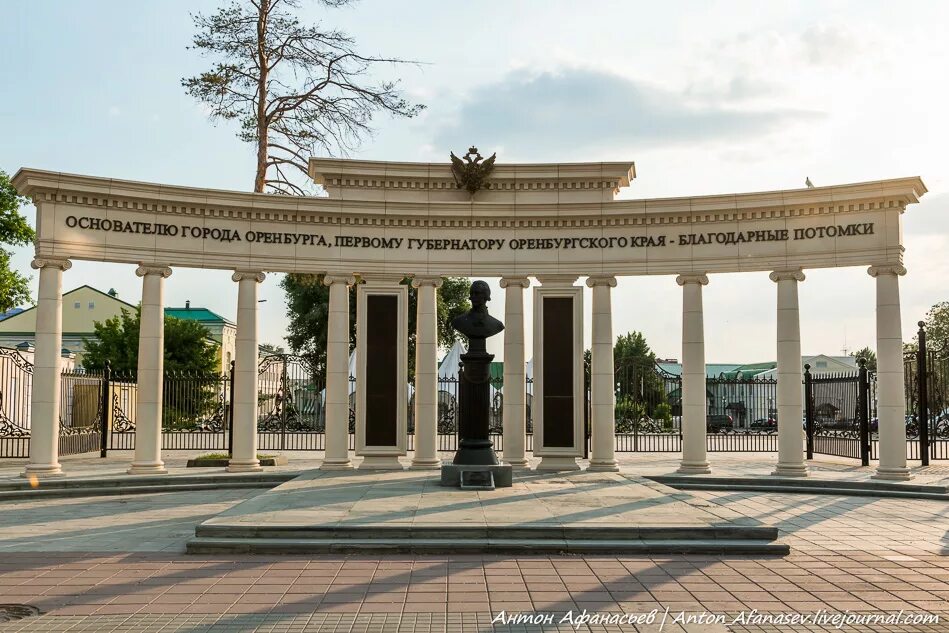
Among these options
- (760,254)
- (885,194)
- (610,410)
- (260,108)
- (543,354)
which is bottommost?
(610,410)

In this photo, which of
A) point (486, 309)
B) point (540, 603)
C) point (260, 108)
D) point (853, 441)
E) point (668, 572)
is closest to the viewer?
point (540, 603)

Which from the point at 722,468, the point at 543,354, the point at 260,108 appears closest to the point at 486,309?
the point at 543,354

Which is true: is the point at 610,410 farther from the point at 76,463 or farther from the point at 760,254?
the point at 76,463

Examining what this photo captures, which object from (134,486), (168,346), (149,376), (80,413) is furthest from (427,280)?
(168,346)

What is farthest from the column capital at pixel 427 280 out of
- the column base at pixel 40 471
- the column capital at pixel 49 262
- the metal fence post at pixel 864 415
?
the metal fence post at pixel 864 415

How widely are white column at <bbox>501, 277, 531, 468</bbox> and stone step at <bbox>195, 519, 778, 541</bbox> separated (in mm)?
9088

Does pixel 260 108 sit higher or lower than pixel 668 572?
higher

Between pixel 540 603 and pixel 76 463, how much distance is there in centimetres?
1841

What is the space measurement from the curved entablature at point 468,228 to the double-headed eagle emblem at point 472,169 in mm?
388

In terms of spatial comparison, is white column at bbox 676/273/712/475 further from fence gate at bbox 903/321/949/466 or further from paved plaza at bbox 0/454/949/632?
fence gate at bbox 903/321/949/466

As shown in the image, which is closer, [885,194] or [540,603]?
[540,603]

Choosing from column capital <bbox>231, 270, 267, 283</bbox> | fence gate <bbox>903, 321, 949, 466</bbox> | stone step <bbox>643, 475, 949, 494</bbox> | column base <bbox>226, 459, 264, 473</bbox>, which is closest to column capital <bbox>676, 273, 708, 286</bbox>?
stone step <bbox>643, 475, 949, 494</bbox>

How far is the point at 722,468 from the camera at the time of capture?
22.2 metres

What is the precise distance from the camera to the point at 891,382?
A: 1866 cm
